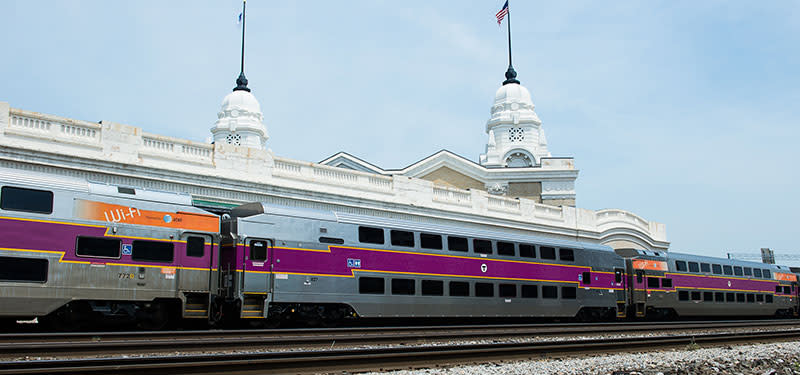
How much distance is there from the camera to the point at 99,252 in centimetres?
1608

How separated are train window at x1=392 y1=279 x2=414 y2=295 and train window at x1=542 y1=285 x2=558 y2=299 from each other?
6.47m

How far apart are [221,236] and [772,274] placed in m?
32.9

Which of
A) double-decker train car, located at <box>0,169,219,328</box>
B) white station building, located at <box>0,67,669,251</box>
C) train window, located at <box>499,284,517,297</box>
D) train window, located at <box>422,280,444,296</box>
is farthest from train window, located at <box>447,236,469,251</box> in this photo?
double-decker train car, located at <box>0,169,219,328</box>

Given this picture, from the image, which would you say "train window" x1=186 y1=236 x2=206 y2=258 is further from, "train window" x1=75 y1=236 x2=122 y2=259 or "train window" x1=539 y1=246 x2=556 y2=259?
"train window" x1=539 y1=246 x2=556 y2=259

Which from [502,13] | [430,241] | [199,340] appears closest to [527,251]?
[430,241]

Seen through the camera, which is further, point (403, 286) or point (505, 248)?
point (505, 248)

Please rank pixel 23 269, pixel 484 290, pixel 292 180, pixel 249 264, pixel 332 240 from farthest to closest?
pixel 292 180, pixel 484 290, pixel 332 240, pixel 249 264, pixel 23 269

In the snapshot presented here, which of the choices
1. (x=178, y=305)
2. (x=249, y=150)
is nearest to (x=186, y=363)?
(x=178, y=305)

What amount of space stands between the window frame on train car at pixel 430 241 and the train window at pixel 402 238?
16.3 inches

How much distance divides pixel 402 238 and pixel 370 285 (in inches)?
76.0

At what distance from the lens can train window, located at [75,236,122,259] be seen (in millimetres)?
15812

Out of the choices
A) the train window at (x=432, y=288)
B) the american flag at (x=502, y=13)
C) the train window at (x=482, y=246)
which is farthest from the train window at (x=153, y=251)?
the american flag at (x=502, y=13)

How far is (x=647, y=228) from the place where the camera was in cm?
4797

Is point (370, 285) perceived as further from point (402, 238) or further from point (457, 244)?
point (457, 244)
